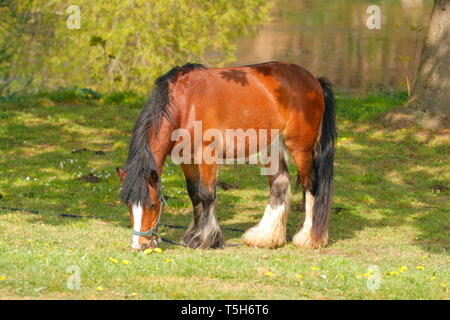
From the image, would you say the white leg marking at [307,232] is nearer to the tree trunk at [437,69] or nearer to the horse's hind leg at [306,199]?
the horse's hind leg at [306,199]

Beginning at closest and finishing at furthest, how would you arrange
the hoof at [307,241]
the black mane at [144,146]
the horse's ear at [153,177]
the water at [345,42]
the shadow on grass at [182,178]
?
the black mane at [144,146] → the horse's ear at [153,177] → the hoof at [307,241] → the shadow on grass at [182,178] → the water at [345,42]

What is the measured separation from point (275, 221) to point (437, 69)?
28.4 feet

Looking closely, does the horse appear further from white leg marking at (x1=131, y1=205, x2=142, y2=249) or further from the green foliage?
the green foliage

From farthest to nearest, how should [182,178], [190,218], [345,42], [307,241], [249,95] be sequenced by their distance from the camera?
[345,42], [182,178], [190,218], [307,241], [249,95]

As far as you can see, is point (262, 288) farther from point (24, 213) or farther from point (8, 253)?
point (24, 213)

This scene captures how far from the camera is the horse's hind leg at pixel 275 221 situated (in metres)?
9.60

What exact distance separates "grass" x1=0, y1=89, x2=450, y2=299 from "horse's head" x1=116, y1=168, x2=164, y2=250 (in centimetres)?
22

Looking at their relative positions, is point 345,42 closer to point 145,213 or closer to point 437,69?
point 437,69

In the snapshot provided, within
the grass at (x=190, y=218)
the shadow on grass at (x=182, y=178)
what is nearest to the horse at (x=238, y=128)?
the grass at (x=190, y=218)

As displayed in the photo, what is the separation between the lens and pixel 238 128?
9445mm

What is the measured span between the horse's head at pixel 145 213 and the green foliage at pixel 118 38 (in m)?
13.2

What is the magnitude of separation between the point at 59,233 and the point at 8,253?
1.92 metres

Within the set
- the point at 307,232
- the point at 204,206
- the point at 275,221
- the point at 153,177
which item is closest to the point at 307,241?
the point at 307,232

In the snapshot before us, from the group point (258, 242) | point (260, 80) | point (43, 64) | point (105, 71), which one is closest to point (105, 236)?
point (258, 242)
